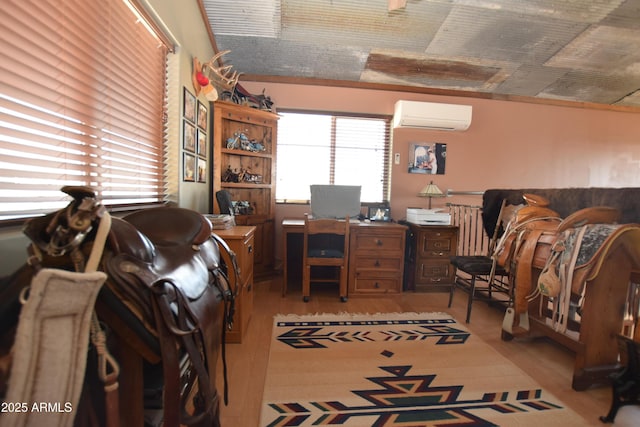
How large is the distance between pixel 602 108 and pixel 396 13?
3.75 meters

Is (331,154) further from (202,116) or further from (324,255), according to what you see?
(202,116)

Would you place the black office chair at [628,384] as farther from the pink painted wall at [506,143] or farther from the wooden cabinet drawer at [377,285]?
the pink painted wall at [506,143]

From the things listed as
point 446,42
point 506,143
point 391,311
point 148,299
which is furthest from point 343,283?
point 506,143

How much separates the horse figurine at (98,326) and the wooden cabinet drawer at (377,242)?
2.12 m

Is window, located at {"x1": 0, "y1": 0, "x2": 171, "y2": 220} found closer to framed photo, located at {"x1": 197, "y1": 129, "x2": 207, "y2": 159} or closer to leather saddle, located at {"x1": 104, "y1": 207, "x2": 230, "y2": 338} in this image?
leather saddle, located at {"x1": 104, "y1": 207, "x2": 230, "y2": 338}

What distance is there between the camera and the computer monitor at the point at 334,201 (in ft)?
9.78

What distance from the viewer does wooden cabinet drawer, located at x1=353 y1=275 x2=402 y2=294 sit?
2.84 m

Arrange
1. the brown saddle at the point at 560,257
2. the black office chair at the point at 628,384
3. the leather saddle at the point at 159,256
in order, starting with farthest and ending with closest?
1. the brown saddle at the point at 560,257
2. the black office chair at the point at 628,384
3. the leather saddle at the point at 159,256

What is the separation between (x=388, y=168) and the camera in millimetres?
3635

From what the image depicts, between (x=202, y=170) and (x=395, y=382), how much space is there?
236cm

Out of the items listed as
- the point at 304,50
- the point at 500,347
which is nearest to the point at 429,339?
the point at 500,347

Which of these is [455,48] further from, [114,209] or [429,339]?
[114,209]

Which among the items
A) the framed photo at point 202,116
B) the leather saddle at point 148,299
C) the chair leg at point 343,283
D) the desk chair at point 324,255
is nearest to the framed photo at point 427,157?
the desk chair at point 324,255

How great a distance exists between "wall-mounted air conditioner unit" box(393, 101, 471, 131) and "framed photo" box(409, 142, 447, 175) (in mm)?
243
